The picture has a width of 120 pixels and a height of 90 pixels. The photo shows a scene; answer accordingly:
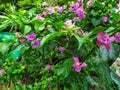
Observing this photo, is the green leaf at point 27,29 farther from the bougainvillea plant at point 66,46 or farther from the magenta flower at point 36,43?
the magenta flower at point 36,43

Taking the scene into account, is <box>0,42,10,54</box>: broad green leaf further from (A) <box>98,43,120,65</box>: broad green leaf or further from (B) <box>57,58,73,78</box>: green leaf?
(A) <box>98,43,120,65</box>: broad green leaf

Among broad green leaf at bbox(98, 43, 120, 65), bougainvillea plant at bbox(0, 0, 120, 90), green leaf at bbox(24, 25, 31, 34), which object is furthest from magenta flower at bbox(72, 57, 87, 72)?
green leaf at bbox(24, 25, 31, 34)

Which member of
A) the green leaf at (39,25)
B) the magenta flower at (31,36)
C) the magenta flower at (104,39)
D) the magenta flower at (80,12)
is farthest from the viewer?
the magenta flower at (80,12)

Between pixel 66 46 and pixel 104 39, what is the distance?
1.23 ft

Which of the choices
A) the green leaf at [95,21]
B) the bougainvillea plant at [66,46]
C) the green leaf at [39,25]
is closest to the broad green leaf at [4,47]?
the bougainvillea plant at [66,46]

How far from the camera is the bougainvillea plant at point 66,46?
152 centimetres

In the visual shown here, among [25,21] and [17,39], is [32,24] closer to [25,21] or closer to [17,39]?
[25,21]

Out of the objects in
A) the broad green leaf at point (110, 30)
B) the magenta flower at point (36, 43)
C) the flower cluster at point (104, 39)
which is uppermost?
the broad green leaf at point (110, 30)

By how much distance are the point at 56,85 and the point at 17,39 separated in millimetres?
345

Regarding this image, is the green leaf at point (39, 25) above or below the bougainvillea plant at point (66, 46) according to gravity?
above

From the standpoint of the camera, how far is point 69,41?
1.71 metres

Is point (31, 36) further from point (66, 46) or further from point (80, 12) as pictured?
point (80, 12)

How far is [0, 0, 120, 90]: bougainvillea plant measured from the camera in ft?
4.97

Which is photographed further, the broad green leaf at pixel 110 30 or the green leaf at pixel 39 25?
the green leaf at pixel 39 25
